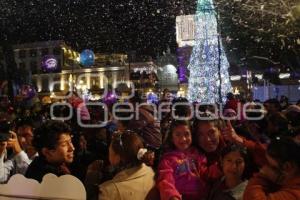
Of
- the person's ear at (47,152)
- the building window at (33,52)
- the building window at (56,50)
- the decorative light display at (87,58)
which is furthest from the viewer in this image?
the building window at (33,52)

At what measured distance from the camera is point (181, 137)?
12.0 feet

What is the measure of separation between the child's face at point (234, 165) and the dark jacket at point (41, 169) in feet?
4.19

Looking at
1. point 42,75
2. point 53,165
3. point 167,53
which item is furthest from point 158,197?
point 42,75

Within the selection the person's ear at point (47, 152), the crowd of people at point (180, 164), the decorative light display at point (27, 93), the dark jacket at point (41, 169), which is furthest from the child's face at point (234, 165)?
the decorative light display at point (27, 93)

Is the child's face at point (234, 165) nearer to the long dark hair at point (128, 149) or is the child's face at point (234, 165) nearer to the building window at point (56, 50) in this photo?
the long dark hair at point (128, 149)

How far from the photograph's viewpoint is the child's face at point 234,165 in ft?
9.78

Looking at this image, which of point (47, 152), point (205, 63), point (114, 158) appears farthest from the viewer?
point (205, 63)

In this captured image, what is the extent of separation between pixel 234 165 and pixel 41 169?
151cm

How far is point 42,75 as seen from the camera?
86375 millimetres

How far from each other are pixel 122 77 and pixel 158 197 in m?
Answer: 77.7

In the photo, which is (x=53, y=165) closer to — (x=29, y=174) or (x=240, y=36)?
(x=29, y=174)

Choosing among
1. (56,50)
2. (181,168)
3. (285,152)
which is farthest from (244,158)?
(56,50)

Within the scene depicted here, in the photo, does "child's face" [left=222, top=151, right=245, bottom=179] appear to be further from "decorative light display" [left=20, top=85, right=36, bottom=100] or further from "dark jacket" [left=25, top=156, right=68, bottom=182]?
"decorative light display" [left=20, top=85, right=36, bottom=100]

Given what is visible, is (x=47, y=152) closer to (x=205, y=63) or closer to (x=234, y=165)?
(x=234, y=165)
